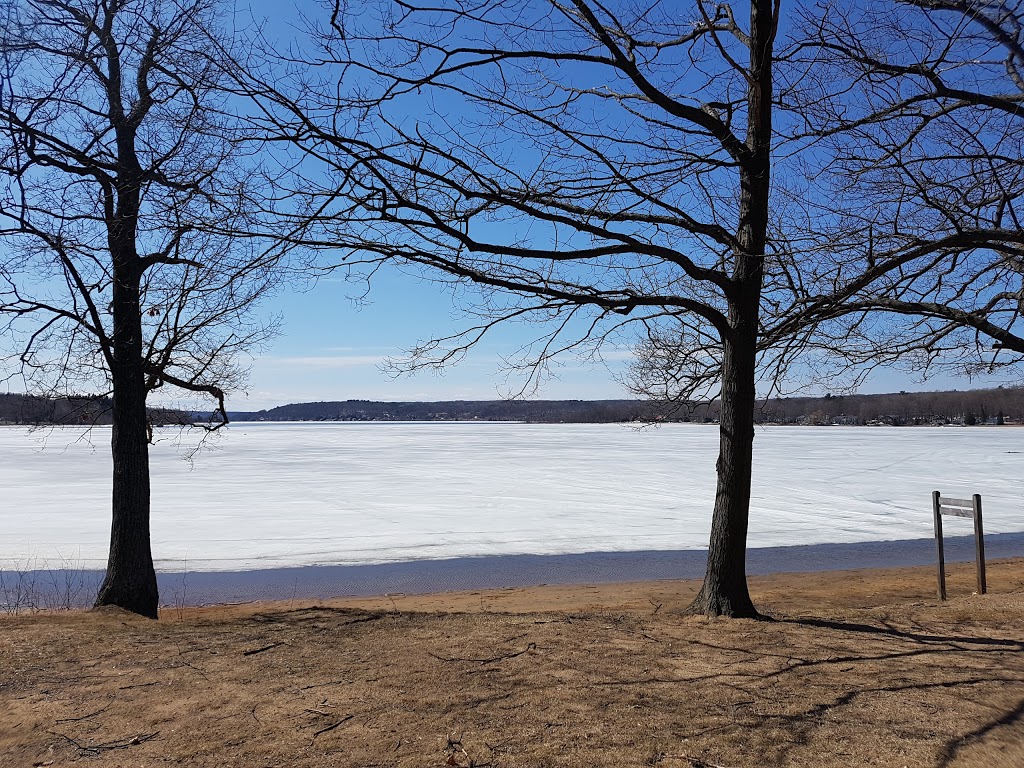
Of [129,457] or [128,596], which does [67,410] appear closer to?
[129,457]

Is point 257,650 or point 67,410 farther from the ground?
point 67,410

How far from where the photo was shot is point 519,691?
5.10 metres

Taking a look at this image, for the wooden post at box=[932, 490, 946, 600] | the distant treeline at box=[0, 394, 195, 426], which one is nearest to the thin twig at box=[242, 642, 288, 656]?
the distant treeline at box=[0, 394, 195, 426]

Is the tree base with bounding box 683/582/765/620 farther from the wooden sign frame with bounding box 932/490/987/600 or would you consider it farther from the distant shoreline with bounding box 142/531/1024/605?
the distant shoreline with bounding box 142/531/1024/605

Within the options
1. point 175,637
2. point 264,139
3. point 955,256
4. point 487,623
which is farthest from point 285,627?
point 955,256

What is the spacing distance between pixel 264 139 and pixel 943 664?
602 cm

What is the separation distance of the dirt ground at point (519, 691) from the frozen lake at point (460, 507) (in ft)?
28.1

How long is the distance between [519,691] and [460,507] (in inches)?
697

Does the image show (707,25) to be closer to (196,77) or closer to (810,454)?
(196,77)

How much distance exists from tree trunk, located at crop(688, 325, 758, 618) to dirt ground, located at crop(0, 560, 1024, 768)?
0.48 meters

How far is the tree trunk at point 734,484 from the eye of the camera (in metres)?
7.67

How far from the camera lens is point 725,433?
774 centimetres

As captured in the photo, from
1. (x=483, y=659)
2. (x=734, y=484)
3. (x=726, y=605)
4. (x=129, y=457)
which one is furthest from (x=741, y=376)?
(x=129, y=457)

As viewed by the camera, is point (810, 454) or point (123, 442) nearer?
point (123, 442)
